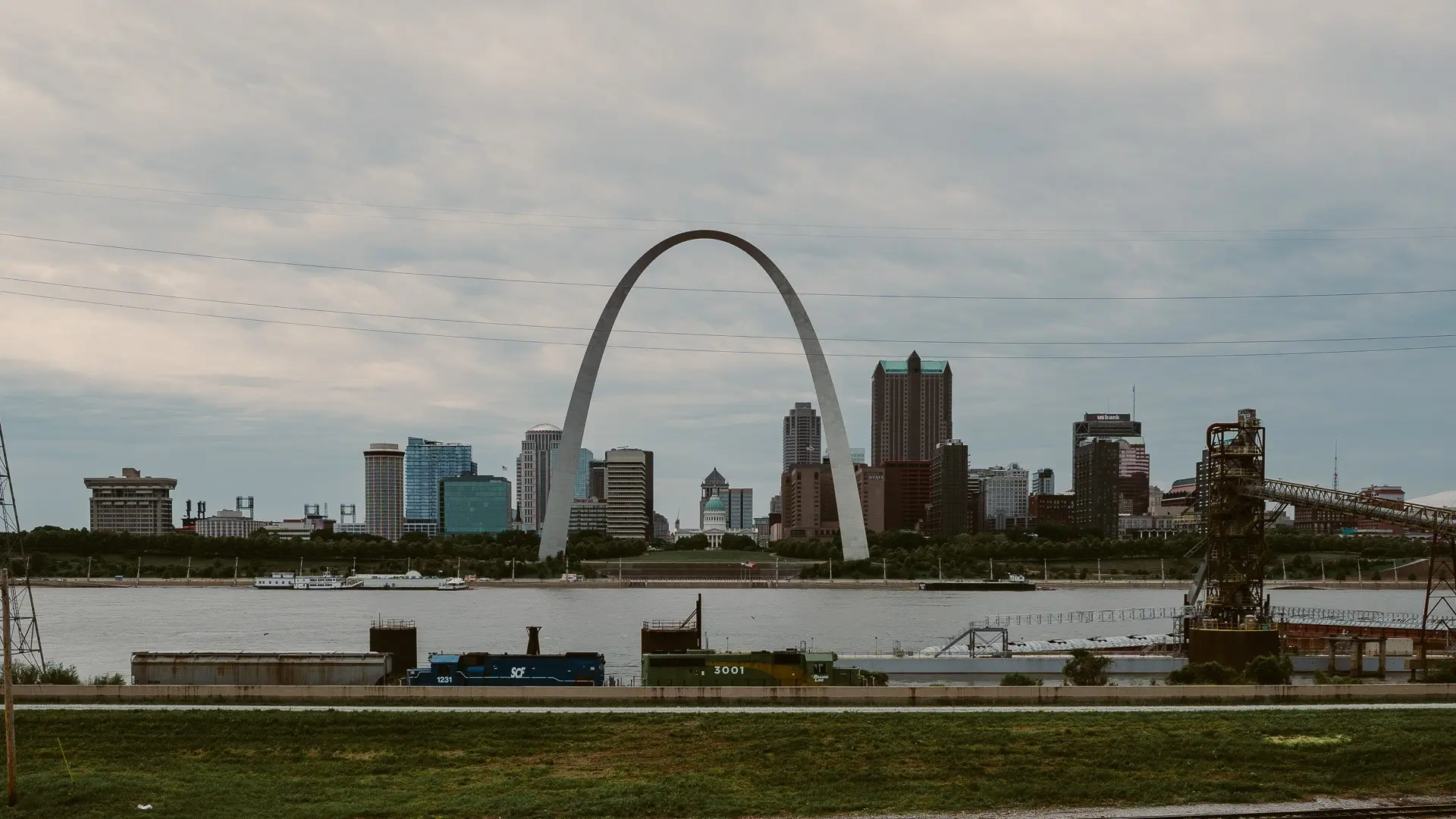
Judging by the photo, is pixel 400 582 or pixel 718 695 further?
pixel 400 582

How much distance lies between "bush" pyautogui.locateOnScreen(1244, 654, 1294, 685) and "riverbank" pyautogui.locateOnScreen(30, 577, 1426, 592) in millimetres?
98357

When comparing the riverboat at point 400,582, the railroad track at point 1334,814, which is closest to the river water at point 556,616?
the riverboat at point 400,582

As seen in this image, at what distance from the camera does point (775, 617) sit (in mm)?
92562

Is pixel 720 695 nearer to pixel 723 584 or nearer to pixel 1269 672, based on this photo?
pixel 1269 672

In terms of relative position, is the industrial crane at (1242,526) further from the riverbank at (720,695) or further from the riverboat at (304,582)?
the riverboat at (304,582)

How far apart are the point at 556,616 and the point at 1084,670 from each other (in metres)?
56.1

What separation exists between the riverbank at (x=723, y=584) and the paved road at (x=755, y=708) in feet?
353

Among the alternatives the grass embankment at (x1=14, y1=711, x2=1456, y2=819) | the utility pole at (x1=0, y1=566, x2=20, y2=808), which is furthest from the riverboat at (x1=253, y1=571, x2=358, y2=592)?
the utility pole at (x1=0, y1=566, x2=20, y2=808)

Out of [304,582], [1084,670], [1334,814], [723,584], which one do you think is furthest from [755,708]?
[304,582]

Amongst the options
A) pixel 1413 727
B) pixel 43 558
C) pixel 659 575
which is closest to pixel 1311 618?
pixel 1413 727

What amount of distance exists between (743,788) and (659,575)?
143878 mm

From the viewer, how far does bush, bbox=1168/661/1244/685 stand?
3772 centimetres

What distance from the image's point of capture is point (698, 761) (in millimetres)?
23859

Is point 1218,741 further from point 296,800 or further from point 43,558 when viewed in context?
point 43,558
